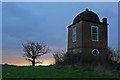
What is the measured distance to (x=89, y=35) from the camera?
35.8 m

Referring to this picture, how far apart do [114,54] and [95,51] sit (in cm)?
530

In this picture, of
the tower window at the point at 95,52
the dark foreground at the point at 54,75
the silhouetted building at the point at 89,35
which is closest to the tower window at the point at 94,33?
the silhouetted building at the point at 89,35

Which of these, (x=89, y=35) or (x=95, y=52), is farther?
(x=95, y=52)

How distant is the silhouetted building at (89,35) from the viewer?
35.5 meters

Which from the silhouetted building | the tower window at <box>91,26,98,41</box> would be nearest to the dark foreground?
the silhouetted building

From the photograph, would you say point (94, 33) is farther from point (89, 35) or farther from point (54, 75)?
point (54, 75)

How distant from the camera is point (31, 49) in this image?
180 ft

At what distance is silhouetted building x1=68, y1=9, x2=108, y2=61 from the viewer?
35469 millimetres

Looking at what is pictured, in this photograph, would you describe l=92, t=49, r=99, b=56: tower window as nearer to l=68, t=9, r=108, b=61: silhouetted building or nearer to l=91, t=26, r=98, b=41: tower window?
l=68, t=9, r=108, b=61: silhouetted building

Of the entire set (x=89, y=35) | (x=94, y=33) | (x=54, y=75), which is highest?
(x=94, y=33)

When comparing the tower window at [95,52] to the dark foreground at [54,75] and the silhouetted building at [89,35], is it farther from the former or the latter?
the dark foreground at [54,75]

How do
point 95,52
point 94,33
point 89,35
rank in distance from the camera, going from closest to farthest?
point 89,35, point 95,52, point 94,33

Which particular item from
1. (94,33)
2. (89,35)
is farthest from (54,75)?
(94,33)

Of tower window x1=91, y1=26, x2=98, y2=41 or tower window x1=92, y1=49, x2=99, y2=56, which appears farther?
tower window x1=91, y1=26, x2=98, y2=41
